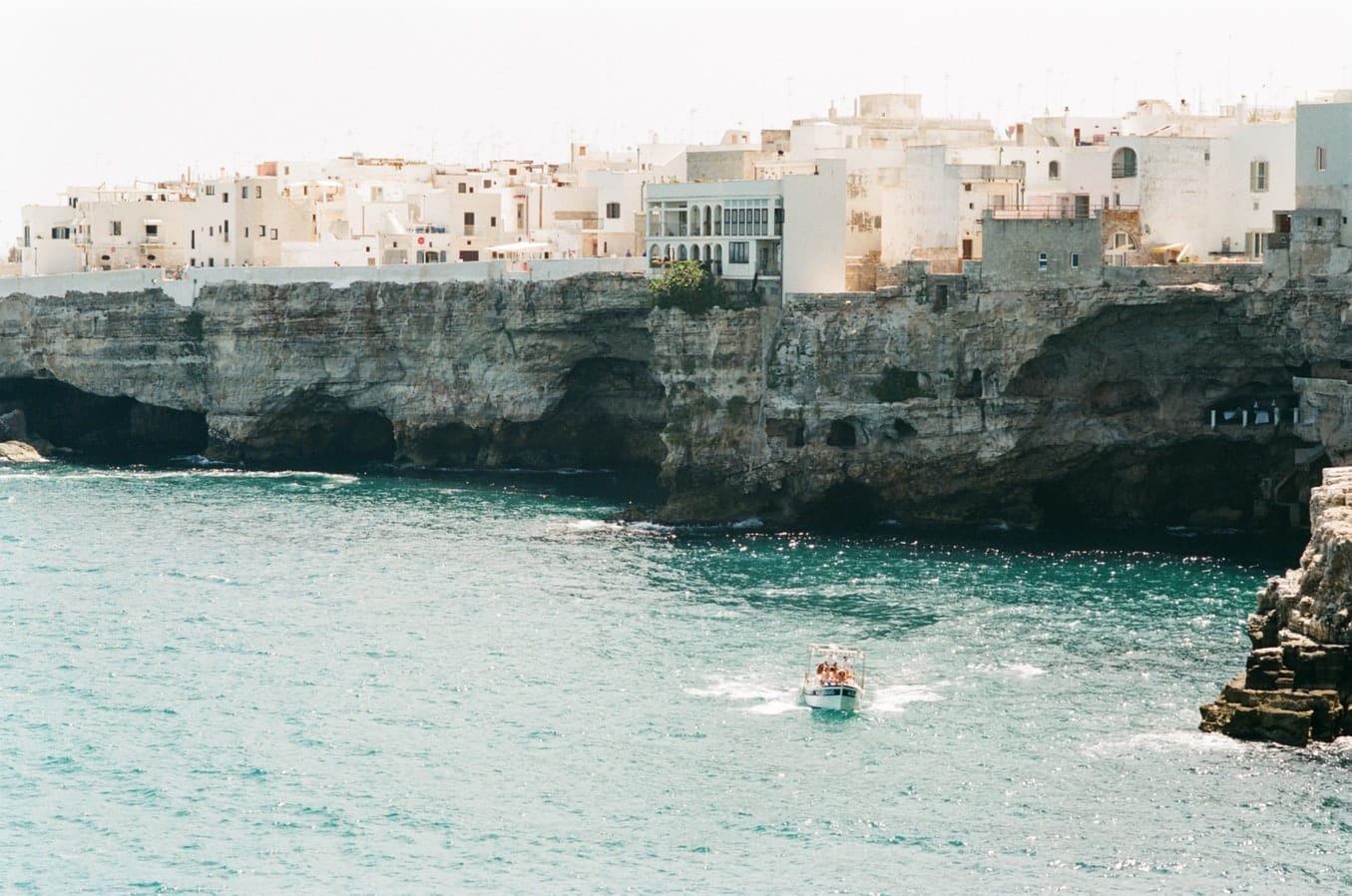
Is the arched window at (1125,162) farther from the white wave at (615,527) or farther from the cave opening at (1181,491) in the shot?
the white wave at (615,527)

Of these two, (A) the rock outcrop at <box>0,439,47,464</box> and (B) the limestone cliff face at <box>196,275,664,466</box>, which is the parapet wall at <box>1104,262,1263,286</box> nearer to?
(B) the limestone cliff face at <box>196,275,664,466</box>

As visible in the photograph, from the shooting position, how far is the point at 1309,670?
56188 mm

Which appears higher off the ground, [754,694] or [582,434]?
[582,434]

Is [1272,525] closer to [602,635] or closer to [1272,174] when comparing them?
[1272,174]

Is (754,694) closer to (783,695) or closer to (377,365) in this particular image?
(783,695)

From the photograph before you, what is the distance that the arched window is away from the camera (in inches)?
3494

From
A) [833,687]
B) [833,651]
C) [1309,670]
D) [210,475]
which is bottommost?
[833,687]

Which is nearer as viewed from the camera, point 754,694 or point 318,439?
point 754,694

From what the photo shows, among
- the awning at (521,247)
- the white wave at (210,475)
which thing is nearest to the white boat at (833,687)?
the white wave at (210,475)

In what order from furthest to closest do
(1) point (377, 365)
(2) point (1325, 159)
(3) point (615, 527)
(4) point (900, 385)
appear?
(1) point (377, 365) < (3) point (615, 527) < (4) point (900, 385) < (2) point (1325, 159)

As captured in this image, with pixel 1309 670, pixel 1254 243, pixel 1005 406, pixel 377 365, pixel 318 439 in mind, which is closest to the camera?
pixel 1309 670

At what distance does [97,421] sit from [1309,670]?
71.6m

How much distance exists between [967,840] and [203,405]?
204ft

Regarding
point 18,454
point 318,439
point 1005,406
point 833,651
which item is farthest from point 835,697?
point 18,454
